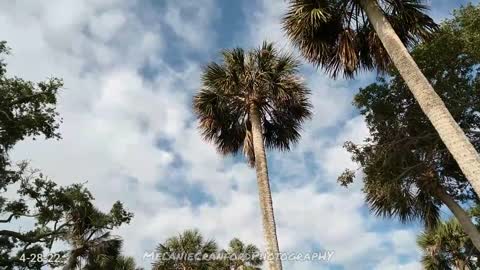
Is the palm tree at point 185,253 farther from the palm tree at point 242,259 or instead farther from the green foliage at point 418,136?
the green foliage at point 418,136

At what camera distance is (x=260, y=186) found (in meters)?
12.3

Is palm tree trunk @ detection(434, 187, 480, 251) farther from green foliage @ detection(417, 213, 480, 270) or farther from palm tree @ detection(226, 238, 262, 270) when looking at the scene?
palm tree @ detection(226, 238, 262, 270)

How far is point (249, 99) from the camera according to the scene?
14.0 metres

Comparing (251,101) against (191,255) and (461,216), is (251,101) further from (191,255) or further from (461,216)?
(191,255)

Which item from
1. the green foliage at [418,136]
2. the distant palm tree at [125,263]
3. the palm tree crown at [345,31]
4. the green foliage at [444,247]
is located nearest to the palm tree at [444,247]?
the green foliage at [444,247]

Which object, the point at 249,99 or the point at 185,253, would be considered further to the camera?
the point at 185,253

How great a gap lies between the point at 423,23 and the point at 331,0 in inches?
94.8

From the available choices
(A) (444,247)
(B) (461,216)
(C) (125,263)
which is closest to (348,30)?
(B) (461,216)

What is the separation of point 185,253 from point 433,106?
18814mm

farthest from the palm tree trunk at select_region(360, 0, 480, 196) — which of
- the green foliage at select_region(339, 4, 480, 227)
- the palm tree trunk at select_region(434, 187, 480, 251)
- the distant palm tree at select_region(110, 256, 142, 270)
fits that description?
the distant palm tree at select_region(110, 256, 142, 270)

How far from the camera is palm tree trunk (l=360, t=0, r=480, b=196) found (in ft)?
21.7

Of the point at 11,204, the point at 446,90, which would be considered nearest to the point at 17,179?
the point at 11,204

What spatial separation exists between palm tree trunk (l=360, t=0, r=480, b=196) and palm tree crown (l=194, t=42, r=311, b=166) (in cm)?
527

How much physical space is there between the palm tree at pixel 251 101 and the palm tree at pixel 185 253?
10.4 meters
